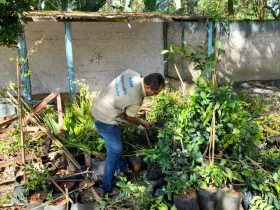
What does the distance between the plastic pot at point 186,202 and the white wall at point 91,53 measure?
6174 millimetres

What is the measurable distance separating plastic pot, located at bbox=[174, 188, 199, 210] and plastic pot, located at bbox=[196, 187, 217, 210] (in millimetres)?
136

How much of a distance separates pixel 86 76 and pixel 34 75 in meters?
1.41

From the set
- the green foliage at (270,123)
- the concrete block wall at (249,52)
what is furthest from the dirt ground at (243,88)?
the green foliage at (270,123)

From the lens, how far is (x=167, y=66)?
35.0 ft

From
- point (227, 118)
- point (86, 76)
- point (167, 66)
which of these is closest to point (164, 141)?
point (227, 118)

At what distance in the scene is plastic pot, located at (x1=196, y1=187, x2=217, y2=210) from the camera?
4.17 meters

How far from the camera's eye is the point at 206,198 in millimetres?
4164

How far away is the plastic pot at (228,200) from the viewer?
4.12 meters

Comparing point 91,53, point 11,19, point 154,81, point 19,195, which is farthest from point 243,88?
point 11,19

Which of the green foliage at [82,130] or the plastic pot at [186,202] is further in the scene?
the green foliage at [82,130]

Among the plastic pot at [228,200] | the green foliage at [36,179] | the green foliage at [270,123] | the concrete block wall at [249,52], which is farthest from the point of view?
the concrete block wall at [249,52]

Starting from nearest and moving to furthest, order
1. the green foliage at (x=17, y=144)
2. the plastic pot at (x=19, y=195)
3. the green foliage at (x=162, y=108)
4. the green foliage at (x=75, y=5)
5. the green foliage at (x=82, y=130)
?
the plastic pot at (x=19, y=195), the green foliage at (x=82, y=130), the green foliage at (x=17, y=144), the green foliage at (x=162, y=108), the green foliage at (x=75, y=5)

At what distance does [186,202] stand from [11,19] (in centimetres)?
288

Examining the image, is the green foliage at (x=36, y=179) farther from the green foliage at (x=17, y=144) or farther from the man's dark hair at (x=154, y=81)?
the man's dark hair at (x=154, y=81)
